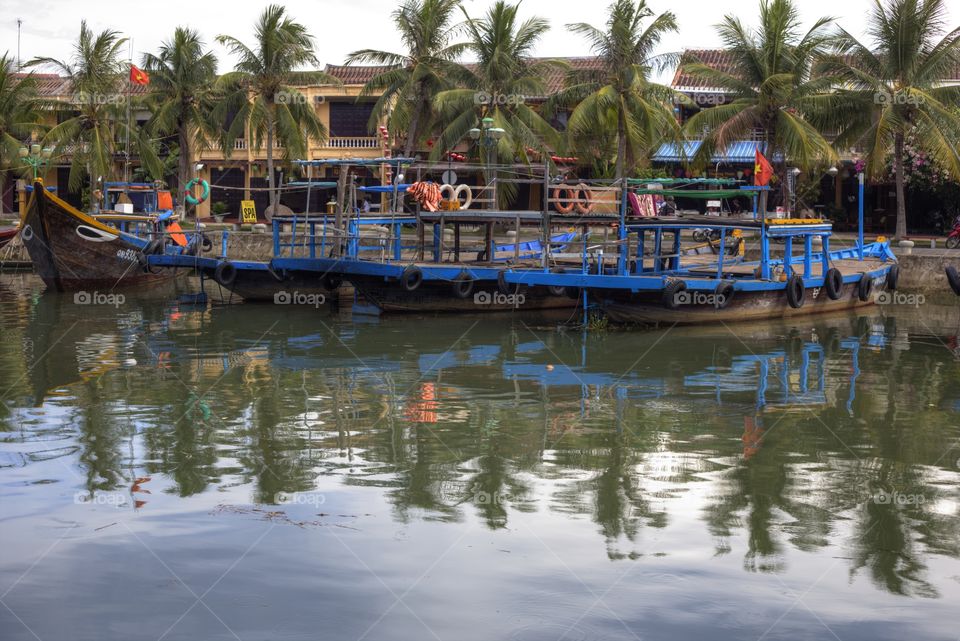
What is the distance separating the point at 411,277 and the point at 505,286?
166cm

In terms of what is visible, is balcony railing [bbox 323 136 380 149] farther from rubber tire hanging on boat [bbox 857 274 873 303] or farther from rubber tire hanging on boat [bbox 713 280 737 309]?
rubber tire hanging on boat [bbox 713 280 737 309]

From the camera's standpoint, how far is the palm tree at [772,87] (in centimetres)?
2705

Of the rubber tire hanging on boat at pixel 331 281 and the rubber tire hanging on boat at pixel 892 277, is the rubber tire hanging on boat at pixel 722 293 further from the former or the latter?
the rubber tire hanging on boat at pixel 331 281

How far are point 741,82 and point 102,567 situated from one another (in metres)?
23.6

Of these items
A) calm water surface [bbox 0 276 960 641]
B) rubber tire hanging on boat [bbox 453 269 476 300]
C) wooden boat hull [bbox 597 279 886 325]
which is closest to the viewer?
calm water surface [bbox 0 276 960 641]

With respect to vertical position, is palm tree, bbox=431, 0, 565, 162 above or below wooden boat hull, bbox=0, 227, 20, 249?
above

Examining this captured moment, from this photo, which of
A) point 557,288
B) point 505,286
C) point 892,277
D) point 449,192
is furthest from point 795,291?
point 449,192

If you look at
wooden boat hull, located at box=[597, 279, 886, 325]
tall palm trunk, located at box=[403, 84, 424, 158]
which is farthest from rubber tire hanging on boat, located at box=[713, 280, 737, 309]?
tall palm trunk, located at box=[403, 84, 424, 158]

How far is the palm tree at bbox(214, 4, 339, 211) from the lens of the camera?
111 feet

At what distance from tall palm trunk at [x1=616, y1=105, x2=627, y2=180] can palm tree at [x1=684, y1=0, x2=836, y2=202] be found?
1.71m

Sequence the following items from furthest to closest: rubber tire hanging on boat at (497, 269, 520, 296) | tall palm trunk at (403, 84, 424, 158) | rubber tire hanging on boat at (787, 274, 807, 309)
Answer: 1. tall palm trunk at (403, 84, 424, 158)
2. rubber tire hanging on boat at (787, 274, 807, 309)
3. rubber tire hanging on boat at (497, 269, 520, 296)

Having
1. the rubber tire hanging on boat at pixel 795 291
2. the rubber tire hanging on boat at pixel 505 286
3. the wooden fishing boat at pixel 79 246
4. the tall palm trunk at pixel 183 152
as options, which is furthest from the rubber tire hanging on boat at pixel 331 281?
the tall palm trunk at pixel 183 152

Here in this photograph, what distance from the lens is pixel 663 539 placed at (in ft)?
25.8

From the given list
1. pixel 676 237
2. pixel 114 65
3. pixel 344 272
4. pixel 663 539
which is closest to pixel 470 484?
pixel 663 539
